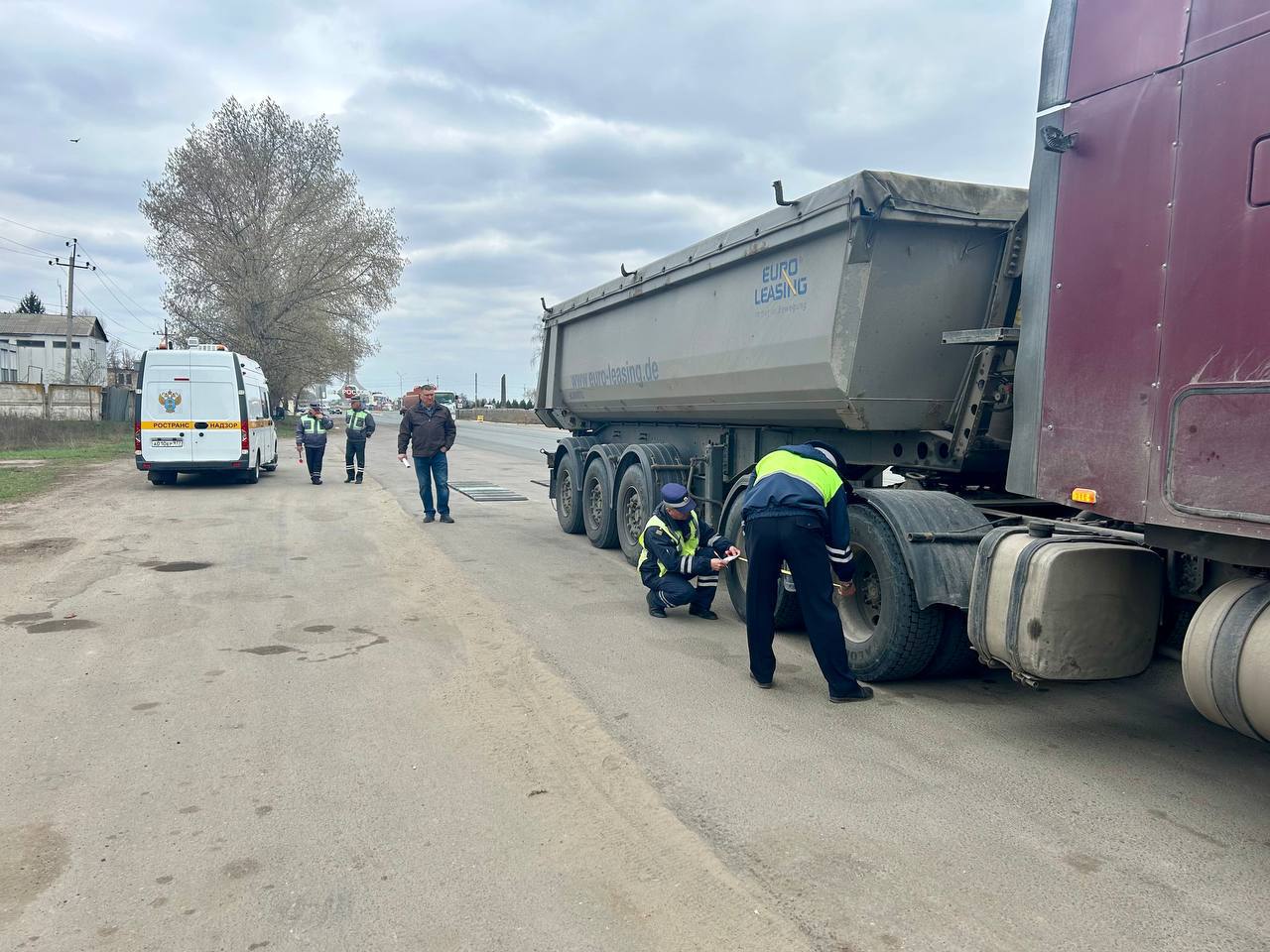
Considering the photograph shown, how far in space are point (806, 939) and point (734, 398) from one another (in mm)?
4902

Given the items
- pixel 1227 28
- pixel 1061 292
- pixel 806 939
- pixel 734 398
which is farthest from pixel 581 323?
pixel 806 939

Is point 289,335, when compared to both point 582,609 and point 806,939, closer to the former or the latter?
point 582,609

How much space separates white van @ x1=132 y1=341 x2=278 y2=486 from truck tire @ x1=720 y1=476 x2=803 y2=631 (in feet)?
38.8

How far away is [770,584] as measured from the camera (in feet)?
16.4

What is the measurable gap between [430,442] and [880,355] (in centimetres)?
735

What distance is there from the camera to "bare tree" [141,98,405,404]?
123ft


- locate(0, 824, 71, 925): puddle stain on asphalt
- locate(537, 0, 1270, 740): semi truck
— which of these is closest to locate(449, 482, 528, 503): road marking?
locate(537, 0, 1270, 740): semi truck

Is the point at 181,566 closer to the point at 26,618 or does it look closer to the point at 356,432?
the point at 26,618

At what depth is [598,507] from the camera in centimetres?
1026

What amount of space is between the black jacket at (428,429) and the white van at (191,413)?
5.46 meters

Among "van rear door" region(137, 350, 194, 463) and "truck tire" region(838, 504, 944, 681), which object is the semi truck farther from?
"van rear door" region(137, 350, 194, 463)

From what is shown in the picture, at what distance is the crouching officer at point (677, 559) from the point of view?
6.66 metres

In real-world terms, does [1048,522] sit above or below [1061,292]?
below

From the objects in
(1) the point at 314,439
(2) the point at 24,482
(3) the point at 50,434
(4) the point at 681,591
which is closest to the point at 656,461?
(4) the point at 681,591
